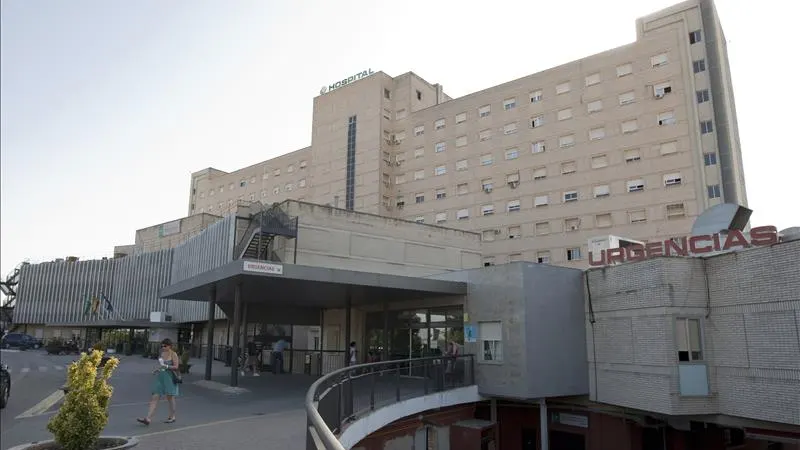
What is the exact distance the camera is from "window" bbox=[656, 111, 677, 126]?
41.0 m

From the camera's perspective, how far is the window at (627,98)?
4316 cm

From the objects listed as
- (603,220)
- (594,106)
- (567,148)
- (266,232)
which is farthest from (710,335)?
(594,106)

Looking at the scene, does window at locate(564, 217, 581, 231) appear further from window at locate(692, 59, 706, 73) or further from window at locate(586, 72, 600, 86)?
window at locate(692, 59, 706, 73)

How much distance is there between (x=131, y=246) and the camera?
78.5 m

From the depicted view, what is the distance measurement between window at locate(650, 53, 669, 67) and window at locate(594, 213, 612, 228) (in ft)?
38.6

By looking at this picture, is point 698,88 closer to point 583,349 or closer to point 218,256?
point 583,349

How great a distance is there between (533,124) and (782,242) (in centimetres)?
3572

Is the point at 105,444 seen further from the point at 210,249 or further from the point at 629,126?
the point at 629,126

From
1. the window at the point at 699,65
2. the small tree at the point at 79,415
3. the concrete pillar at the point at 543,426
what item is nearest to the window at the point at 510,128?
the window at the point at 699,65

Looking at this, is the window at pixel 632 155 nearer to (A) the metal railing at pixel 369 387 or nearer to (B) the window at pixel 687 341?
(B) the window at pixel 687 341

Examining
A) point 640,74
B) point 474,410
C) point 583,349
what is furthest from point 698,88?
point 474,410

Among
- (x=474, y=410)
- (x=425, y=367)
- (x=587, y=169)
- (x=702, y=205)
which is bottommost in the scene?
(x=474, y=410)

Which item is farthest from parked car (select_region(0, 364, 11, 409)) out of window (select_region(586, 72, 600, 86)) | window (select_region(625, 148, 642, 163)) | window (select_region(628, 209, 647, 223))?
window (select_region(586, 72, 600, 86))

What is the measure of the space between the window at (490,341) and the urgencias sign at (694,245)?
4.10m
